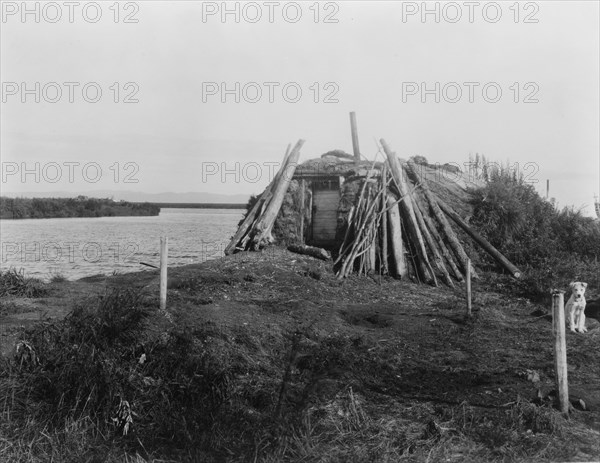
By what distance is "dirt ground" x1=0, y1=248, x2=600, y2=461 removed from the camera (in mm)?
5582

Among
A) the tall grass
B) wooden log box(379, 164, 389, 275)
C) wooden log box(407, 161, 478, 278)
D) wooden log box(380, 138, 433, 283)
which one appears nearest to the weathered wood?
wooden log box(379, 164, 389, 275)

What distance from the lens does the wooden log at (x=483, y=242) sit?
1222 cm

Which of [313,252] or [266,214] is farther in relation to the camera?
[266,214]

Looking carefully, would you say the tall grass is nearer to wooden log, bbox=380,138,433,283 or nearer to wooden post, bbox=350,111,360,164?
wooden log, bbox=380,138,433,283

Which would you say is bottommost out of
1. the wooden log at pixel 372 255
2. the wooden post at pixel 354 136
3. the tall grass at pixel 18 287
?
the tall grass at pixel 18 287

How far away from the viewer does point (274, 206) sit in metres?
13.5

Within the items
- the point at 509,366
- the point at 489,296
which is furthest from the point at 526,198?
the point at 509,366

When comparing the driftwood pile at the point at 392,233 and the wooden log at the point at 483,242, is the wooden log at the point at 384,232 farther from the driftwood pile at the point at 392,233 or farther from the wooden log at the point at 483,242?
the wooden log at the point at 483,242

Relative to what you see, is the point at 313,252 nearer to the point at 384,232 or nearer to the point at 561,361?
the point at 384,232

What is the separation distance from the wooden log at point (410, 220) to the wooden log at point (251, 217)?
2.65m

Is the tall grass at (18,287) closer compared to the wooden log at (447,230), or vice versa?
the tall grass at (18,287)

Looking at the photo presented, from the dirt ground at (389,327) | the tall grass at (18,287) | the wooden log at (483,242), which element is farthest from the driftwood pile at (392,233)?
the tall grass at (18,287)

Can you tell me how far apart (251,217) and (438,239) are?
4.46 m

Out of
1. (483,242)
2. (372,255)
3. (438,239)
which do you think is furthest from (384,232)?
(483,242)
